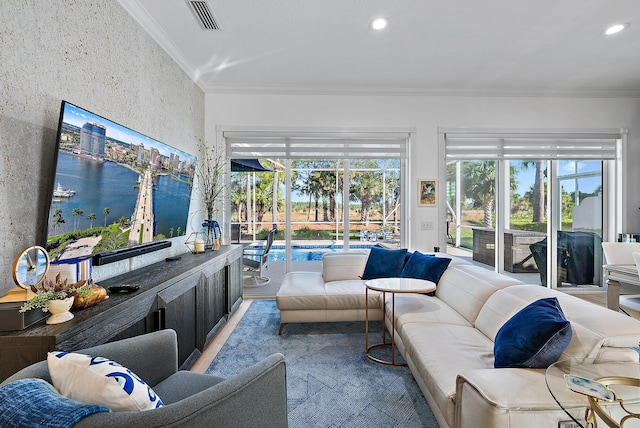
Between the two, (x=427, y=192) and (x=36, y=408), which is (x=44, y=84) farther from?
(x=427, y=192)

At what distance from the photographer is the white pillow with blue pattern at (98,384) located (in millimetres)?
870

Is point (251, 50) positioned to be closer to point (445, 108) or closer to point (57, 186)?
point (57, 186)

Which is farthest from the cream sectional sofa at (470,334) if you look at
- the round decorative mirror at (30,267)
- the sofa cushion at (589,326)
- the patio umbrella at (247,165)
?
the round decorative mirror at (30,267)

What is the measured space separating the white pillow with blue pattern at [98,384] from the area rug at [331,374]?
1.25m

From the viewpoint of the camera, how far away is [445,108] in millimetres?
4539

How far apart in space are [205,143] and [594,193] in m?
5.70

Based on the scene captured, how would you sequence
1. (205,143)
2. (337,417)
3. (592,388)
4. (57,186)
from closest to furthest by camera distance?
1. (592,388)
2. (57,186)
3. (337,417)
4. (205,143)

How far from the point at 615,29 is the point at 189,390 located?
4.48 m

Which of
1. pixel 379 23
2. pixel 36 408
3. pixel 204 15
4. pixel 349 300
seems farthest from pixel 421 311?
pixel 204 15

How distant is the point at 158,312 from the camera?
202 cm

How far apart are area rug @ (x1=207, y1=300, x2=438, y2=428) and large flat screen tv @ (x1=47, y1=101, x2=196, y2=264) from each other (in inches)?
49.1

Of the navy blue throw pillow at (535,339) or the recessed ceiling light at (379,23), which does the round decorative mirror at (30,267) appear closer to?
the navy blue throw pillow at (535,339)

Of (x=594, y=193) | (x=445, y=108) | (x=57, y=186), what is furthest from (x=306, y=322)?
(x=594, y=193)

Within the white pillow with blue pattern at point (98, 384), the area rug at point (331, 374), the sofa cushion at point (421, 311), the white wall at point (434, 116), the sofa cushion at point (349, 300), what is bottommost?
the area rug at point (331, 374)
